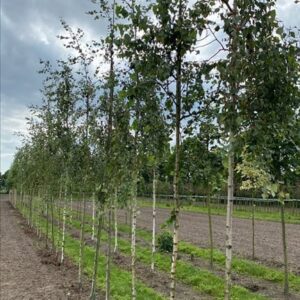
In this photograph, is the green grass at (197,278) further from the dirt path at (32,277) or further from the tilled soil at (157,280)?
the dirt path at (32,277)

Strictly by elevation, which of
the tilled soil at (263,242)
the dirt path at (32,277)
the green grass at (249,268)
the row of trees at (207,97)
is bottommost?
the dirt path at (32,277)

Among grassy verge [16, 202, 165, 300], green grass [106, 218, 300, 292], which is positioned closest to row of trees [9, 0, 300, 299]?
grassy verge [16, 202, 165, 300]

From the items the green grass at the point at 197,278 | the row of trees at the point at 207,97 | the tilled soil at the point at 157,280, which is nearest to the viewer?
the row of trees at the point at 207,97

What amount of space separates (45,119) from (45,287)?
5568 millimetres

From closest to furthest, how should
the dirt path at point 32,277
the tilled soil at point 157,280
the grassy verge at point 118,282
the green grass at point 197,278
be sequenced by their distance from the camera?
the grassy verge at point 118,282
the green grass at point 197,278
the tilled soil at point 157,280
the dirt path at point 32,277

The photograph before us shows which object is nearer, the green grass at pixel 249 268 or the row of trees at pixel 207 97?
the row of trees at pixel 207 97

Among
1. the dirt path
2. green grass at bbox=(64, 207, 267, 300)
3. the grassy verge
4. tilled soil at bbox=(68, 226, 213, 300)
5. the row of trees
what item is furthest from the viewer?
the dirt path

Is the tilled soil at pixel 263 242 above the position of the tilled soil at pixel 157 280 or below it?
above

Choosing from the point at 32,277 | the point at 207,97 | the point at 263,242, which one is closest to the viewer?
the point at 207,97

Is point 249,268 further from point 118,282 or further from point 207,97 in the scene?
point 207,97

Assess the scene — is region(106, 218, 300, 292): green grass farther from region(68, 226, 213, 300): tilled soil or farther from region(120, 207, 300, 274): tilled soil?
region(68, 226, 213, 300): tilled soil

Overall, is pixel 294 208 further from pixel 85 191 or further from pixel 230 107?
pixel 230 107

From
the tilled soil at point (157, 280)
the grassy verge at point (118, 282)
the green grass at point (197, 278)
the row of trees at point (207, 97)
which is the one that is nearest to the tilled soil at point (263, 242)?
the tilled soil at point (157, 280)

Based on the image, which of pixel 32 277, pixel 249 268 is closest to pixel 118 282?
pixel 32 277
